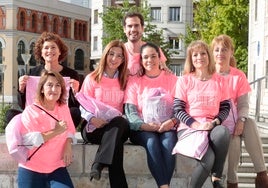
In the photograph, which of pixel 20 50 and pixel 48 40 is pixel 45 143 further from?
pixel 20 50

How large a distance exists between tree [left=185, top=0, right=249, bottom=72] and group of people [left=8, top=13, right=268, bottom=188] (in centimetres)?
2326

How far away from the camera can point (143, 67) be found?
6.96 meters

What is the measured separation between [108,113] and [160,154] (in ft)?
2.82

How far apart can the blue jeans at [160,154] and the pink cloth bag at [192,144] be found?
90 millimetres

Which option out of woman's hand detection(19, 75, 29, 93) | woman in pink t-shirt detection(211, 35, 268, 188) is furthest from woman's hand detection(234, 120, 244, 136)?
woman's hand detection(19, 75, 29, 93)

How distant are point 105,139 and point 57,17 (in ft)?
199

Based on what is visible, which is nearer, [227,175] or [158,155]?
[158,155]

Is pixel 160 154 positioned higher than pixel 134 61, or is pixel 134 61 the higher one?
pixel 134 61

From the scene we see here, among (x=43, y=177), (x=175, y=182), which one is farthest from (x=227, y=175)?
(x=43, y=177)

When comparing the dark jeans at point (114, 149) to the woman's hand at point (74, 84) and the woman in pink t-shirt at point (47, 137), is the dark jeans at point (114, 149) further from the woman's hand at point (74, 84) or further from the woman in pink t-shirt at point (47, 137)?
the woman's hand at point (74, 84)

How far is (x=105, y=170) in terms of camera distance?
279 inches

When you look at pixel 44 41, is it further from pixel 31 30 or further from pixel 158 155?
pixel 31 30

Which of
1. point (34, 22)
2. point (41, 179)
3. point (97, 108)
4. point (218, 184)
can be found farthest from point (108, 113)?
point (34, 22)

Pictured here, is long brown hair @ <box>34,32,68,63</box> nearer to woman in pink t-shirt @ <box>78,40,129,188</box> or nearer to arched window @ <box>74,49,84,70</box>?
woman in pink t-shirt @ <box>78,40,129,188</box>
